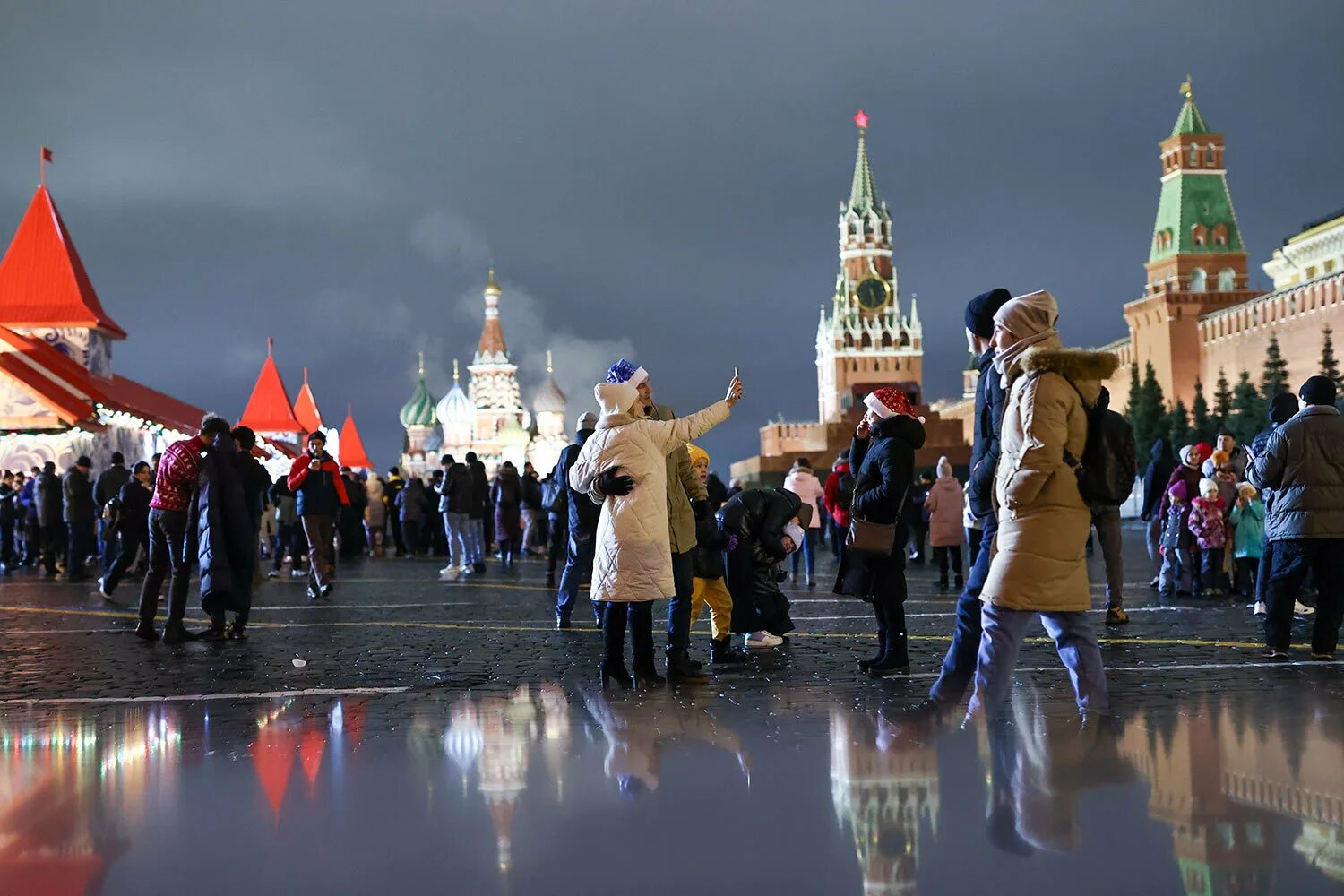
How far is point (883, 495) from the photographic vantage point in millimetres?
6457

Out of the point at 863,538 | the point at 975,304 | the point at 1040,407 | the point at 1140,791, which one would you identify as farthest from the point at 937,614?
the point at 1140,791

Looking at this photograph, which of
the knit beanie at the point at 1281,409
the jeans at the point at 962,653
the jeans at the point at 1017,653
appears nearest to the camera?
the jeans at the point at 1017,653

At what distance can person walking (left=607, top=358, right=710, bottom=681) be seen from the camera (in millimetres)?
6391

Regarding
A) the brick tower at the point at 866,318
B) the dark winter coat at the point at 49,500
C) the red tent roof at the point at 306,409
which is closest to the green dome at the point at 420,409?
the brick tower at the point at 866,318

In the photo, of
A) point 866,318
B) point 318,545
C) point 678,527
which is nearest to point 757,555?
point 678,527

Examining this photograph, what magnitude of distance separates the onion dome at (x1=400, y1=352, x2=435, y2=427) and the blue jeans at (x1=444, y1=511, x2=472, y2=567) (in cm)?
9527

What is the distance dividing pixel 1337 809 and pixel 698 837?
1.55 metres

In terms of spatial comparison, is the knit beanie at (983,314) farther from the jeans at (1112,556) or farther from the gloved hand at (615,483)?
the jeans at (1112,556)

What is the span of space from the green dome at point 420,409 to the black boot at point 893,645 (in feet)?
345

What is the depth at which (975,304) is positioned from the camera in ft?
18.7

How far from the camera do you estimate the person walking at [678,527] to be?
21.0 ft

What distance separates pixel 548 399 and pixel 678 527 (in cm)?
9235

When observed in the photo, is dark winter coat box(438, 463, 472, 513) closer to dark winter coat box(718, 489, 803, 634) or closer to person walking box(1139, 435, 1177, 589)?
person walking box(1139, 435, 1177, 589)

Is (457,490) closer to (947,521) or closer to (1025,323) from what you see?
(947,521)
